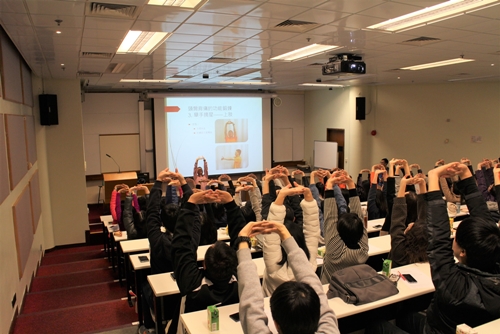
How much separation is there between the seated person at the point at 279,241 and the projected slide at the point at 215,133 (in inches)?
339

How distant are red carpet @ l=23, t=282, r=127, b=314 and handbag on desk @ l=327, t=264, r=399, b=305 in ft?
11.3

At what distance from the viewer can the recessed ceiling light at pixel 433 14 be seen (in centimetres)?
329

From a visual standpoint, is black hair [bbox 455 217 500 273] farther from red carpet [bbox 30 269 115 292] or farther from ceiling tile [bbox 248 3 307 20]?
red carpet [bbox 30 269 115 292]

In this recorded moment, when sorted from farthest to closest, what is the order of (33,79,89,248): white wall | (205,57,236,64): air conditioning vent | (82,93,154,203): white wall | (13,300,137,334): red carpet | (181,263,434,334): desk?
1. (82,93,154,203): white wall
2. (33,79,89,248): white wall
3. (205,57,236,64): air conditioning vent
4. (13,300,137,334): red carpet
5. (181,263,434,334): desk

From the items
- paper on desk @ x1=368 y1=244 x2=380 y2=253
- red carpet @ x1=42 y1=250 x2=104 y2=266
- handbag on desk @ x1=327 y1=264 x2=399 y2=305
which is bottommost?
red carpet @ x1=42 y1=250 x2=104 y2=266

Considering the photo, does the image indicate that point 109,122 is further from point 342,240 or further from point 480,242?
point 480,242

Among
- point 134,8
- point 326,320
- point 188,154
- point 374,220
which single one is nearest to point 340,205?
point 374,220

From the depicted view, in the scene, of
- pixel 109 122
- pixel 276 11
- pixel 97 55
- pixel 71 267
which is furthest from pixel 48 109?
pixel 276 11

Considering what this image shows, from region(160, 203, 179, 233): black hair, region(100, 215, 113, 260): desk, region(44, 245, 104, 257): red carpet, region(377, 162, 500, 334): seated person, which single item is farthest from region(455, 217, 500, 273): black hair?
region(44, 245, 104, 257): red carpet

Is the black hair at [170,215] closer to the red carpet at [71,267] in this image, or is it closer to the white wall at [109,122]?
the red carpet at [71,267]

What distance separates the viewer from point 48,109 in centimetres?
695

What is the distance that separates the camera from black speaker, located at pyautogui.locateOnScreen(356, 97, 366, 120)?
10.8 metres

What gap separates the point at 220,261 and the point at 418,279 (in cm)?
154

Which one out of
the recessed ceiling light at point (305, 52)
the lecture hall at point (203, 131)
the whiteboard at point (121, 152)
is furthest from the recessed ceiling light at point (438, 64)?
the whiteboard at point (121, 152)
